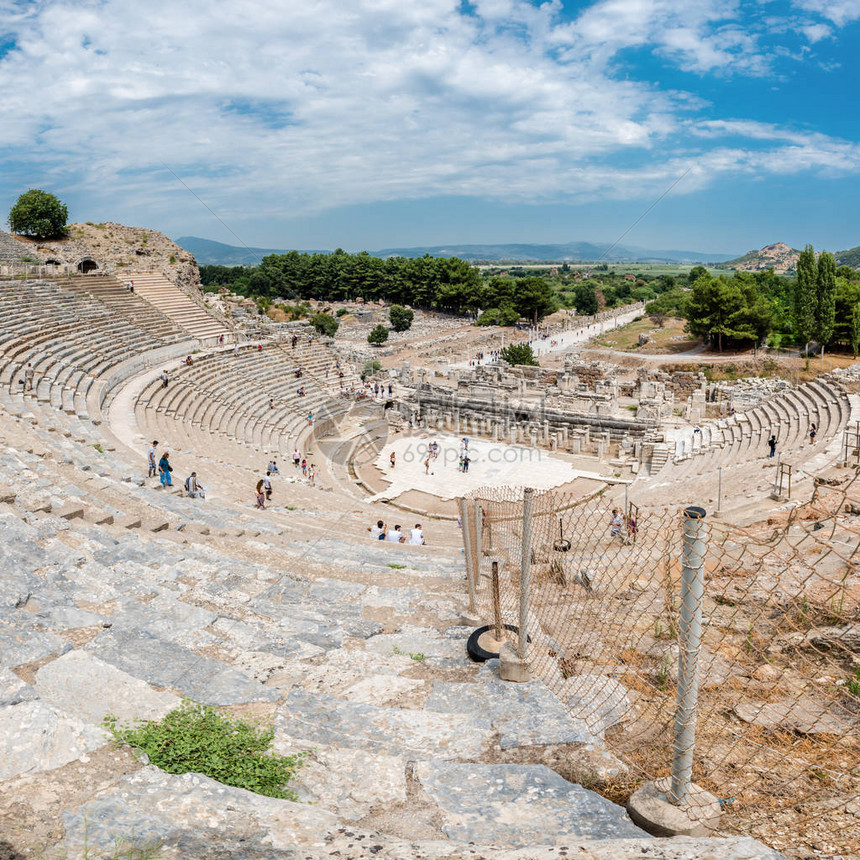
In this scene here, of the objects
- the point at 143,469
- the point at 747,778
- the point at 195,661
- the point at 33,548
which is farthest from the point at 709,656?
the point at 143,469

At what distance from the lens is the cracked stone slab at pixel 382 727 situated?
4.34 meters

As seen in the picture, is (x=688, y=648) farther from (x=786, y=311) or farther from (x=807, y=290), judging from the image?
(x=786, y=311)

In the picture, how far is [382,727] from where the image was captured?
4.61 meters

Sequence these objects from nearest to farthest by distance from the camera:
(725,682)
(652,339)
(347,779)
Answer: (347,779), (725,682), (652,339)

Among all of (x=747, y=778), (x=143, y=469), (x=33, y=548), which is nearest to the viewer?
(x=747, y=778)

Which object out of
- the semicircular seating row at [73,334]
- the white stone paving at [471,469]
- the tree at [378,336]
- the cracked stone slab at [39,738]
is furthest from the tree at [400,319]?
the cracked stone slab at [39,738]

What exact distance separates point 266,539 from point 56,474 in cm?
421

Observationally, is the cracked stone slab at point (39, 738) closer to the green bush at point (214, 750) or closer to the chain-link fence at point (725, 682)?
the green bush at point (214, 750)

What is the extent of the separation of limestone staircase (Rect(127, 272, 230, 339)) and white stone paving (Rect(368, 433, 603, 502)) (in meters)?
14.0

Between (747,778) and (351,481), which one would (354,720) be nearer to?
(747,778)

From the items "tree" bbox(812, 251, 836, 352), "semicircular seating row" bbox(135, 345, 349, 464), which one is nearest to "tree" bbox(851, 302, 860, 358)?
"tree" bbox(812, 251, 836, 352)

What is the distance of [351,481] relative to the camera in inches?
1025

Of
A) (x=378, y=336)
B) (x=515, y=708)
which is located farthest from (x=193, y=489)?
(x=378, y=336)

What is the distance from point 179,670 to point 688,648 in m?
3.59
